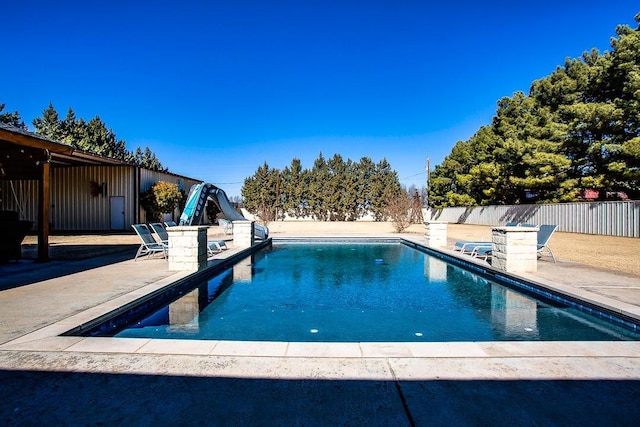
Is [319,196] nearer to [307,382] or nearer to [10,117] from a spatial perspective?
[10,117]

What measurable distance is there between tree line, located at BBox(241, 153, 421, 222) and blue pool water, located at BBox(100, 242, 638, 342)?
32.6 metres

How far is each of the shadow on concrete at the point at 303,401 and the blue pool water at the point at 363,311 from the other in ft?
4.92

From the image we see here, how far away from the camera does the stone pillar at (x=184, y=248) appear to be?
22.2 ft

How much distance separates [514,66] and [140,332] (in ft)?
63.1

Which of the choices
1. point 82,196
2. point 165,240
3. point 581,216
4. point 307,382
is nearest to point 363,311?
point 307,382

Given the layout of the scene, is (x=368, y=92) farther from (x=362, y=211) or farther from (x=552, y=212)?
(x=362, y=211)

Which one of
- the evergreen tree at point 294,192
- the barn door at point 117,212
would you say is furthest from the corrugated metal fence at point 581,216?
the barn door at point 117,212

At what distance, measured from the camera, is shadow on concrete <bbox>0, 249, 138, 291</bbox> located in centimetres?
617

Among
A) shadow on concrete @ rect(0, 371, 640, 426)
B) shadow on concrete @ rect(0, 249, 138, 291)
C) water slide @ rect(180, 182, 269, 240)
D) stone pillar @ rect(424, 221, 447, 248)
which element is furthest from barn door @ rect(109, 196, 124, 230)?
shadow on concrete @ rect(0, 371, 640, 426)

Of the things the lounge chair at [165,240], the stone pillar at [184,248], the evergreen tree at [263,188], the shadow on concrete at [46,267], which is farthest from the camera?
the evergreen tree at [263,188]

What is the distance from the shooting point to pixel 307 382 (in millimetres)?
2445

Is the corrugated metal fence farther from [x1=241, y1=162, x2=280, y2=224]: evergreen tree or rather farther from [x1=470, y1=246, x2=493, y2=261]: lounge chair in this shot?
[x1=241, y1=162, x2=280, y2=224]: evergreen tree

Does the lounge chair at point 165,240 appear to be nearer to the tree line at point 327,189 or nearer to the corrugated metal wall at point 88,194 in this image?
the corrugated metal wall at point 88,194

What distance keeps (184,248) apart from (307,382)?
5073 millimetres
